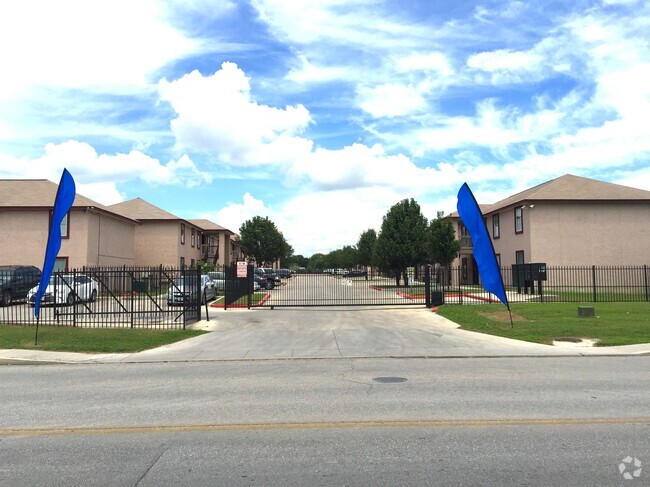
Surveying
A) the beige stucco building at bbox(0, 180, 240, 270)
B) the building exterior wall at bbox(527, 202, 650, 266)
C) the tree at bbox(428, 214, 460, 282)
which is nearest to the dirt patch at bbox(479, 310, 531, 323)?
the building exterior wall at bbox(527, 202, 650, 266)

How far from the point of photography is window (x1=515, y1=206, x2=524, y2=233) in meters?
34.1

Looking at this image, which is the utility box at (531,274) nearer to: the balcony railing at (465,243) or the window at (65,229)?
the balcony railing at (465,243)

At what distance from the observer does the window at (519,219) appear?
112ft

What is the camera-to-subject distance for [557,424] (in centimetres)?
602

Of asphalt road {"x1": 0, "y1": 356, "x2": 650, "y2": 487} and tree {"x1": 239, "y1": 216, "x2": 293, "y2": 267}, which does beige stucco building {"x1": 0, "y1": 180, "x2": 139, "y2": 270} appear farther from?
tree {"x1": 239, "y1": 216, "x2": 293, "y2": 267}

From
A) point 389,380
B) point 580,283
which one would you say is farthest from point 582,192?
point 389,380

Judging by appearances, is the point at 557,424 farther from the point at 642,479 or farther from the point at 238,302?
the point at 238,302

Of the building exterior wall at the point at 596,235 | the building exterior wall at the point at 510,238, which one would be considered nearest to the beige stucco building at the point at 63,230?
the building exterior wall at the point at 510,238

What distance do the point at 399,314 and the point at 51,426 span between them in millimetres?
17045

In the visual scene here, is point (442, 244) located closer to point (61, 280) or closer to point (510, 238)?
point (510, 238)

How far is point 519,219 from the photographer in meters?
34.9

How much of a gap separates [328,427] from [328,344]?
8012 mm

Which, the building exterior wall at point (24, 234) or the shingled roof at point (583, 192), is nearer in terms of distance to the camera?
the building exterior wall at point (24, 234)

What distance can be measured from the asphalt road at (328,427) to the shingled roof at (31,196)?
2542 cm
